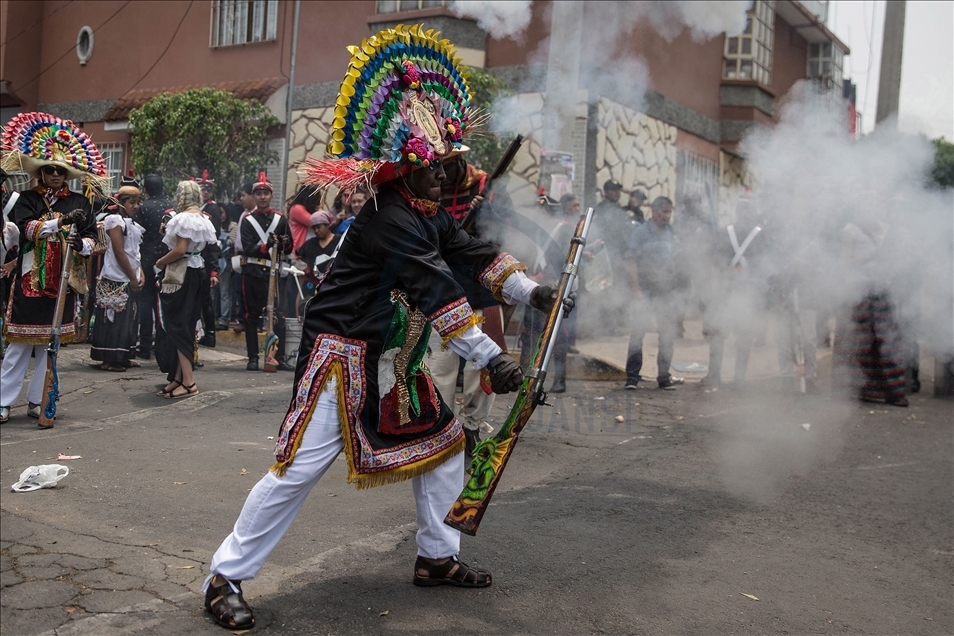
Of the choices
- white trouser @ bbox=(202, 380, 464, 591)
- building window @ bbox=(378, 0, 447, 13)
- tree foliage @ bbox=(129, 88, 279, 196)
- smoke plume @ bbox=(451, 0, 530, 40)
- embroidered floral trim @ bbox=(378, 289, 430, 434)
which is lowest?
white trouser @ bbox=(202, 380, 464, 591)

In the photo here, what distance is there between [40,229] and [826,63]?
12789 millimetres

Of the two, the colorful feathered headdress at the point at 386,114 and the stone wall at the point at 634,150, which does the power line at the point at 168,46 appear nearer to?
the stone wall at the point at 634,150

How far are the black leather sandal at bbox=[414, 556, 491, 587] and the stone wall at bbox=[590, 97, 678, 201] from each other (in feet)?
28.6

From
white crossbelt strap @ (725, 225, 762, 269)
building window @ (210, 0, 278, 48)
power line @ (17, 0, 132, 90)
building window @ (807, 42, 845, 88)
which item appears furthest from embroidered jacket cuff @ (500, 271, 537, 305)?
power line @ (17, 0, 132, 90)

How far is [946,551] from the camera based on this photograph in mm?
4590

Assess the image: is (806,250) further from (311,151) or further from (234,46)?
(234,46)

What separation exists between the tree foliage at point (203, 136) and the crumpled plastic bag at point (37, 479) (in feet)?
31.5

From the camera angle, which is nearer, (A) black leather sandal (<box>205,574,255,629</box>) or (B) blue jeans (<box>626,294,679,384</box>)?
(A) black leather sandal (<box>205,574,255,629</box>)

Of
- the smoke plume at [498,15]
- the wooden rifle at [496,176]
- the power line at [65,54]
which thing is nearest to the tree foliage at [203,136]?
the smoke plume at [498,15]

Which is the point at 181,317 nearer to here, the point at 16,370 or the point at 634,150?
the point at 16,370

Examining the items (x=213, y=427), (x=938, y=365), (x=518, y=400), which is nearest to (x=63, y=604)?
(x=518, y=400)

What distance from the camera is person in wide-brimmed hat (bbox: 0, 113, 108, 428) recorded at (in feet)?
21.5

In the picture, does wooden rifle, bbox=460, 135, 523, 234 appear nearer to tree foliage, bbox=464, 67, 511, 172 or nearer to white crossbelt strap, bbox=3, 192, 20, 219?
white crossbelt strap, bbox=3, 192, 20, 219

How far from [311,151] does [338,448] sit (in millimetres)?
12015
